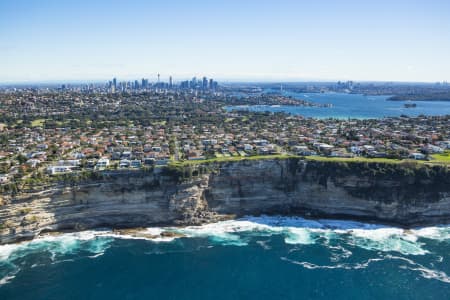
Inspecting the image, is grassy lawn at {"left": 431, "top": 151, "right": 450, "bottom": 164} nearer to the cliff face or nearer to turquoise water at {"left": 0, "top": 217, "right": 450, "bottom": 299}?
the cliff face

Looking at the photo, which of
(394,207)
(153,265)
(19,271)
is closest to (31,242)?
(19,271)

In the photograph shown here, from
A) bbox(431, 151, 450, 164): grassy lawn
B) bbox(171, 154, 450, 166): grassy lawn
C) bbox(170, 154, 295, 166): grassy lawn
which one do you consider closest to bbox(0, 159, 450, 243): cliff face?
bbox(171, 154, 450, 166): grassy lawn

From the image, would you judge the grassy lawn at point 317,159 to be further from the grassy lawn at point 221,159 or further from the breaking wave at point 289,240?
the breaking wave at point 289,240

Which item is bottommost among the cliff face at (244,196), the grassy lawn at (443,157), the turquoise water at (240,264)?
the turquoise water at (240,264)

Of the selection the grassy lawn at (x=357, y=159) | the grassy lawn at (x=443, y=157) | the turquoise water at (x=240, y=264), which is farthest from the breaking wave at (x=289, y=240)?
the grassy lawn at (x=443, y=157)

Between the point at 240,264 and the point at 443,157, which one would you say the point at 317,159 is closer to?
the point at 443,157

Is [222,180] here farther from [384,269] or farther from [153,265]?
[384,269]
